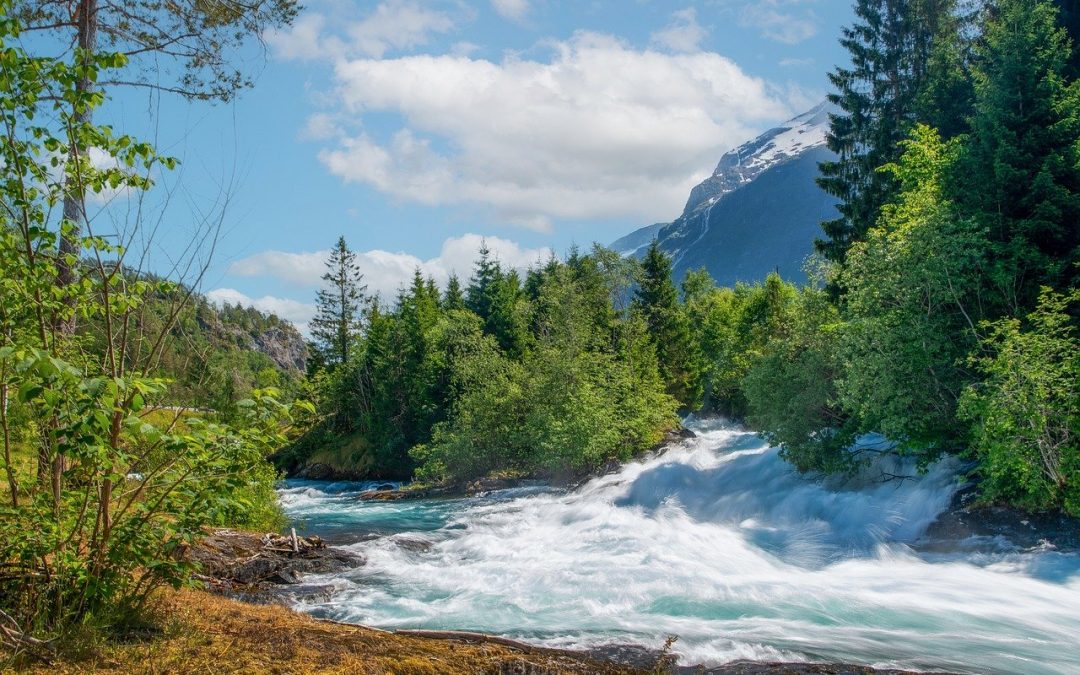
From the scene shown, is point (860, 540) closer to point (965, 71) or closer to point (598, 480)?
point (598, 480)

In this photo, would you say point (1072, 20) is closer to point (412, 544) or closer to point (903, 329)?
point (903, 329)

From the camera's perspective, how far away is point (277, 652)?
6160mm

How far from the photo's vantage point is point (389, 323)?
57406mm

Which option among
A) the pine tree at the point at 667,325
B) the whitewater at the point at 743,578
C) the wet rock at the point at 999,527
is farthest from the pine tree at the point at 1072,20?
the pine tree at the point at 667,325

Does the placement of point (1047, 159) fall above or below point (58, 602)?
above

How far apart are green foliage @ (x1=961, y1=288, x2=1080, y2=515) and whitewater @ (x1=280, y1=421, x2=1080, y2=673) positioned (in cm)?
169

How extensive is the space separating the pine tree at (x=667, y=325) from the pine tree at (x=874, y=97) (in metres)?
22.1

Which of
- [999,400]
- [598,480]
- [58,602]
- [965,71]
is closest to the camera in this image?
[58,602]

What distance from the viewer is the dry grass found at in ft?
18.0

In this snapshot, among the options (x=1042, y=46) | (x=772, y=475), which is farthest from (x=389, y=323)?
(x=1042, y=46)

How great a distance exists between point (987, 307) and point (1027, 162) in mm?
3838

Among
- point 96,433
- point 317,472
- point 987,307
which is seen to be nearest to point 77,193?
point 96,433

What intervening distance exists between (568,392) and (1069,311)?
2218cm

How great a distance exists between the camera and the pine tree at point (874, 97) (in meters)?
30.4
